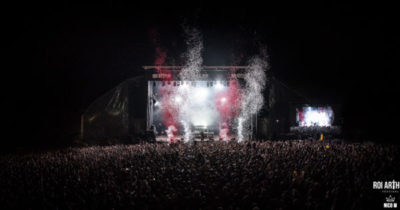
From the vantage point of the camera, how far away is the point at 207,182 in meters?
5.13

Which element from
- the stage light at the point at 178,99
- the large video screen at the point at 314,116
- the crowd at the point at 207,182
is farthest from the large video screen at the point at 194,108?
the crowd at the point at 207,182

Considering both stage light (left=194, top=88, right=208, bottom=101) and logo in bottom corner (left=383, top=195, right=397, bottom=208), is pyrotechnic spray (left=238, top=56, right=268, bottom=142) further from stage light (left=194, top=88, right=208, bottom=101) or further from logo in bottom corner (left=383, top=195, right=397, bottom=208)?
logo in bottom corner (left=383, top=195, right=397, bottom=208)

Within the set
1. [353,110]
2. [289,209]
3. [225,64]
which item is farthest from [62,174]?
[353,110]

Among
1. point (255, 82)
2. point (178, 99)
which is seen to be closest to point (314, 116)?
point (255, 82)

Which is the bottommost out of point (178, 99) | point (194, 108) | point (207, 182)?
point (207, 182)

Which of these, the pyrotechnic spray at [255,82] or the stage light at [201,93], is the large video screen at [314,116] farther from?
the stage light at [201,93]

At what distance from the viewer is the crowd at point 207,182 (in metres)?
4.33

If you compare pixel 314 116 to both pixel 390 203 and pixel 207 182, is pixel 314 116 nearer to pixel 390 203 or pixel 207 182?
pixel 390 203

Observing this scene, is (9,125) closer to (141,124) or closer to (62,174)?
(141,124)

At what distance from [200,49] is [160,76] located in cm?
308

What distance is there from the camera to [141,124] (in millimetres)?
14953

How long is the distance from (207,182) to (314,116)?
40.3 feet

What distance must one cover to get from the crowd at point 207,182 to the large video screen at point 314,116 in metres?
7.50

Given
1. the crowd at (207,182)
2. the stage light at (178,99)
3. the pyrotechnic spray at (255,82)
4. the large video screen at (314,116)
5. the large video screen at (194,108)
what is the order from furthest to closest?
the stage light at (178,99) → the large video screen at (194,108) → the large video screen at (314,116) → the pyrotechnic spray at (255,82) → the crowd at (207,182)
